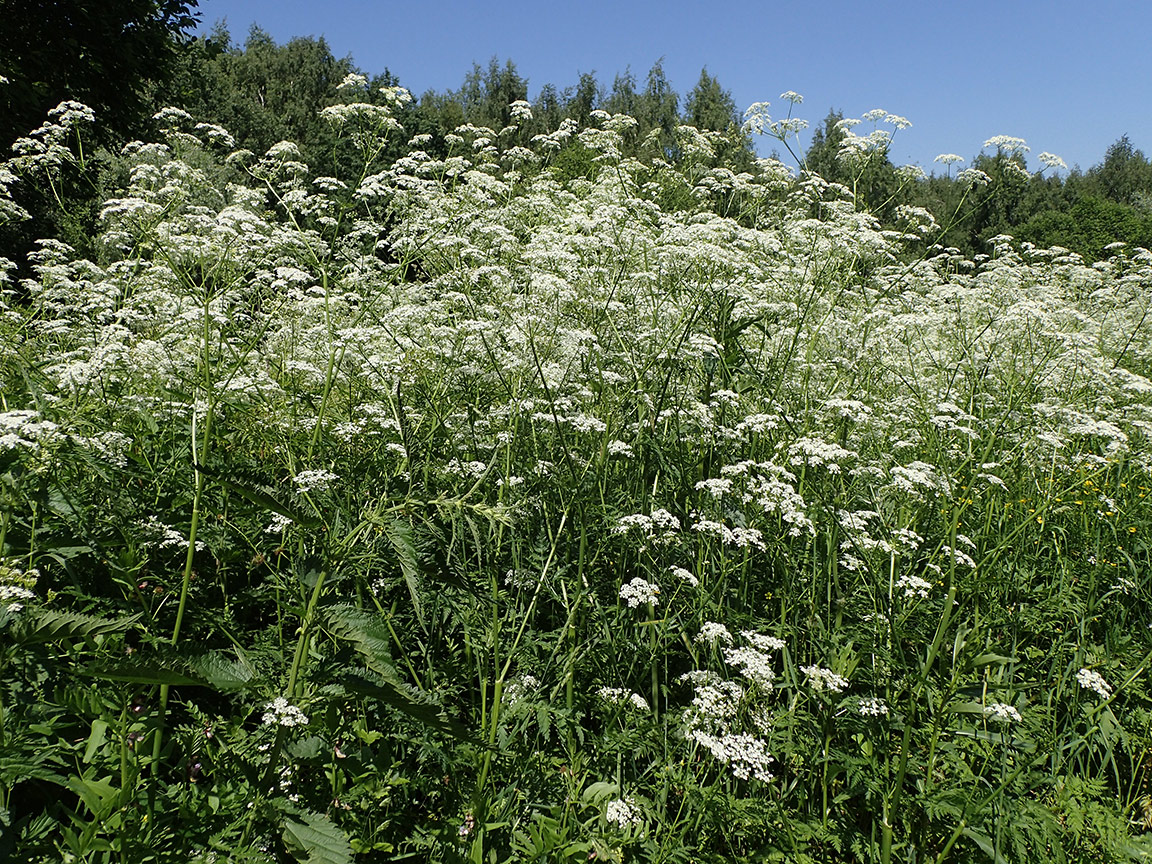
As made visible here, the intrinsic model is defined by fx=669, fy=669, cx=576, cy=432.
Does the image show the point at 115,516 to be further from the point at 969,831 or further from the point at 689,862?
the point at 969,831

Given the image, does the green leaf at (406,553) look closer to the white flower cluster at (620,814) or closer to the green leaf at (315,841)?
the green leaf at (315,841)

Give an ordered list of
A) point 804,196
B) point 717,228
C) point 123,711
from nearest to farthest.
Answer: point 123,711, point 717,228, point 804,196

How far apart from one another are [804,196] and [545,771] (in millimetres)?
6566

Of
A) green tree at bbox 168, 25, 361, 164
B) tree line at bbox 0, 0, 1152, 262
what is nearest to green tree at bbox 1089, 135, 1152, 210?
tree line at bbox 0, 0, 1152, 262

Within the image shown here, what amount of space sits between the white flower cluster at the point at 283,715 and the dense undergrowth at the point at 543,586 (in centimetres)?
1

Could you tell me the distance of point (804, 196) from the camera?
281 inches

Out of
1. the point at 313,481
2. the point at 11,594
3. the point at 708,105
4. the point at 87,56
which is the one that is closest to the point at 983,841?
the point at 313,481

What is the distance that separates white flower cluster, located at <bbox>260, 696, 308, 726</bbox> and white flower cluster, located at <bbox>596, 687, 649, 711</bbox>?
1.16 m

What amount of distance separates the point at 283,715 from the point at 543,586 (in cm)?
123

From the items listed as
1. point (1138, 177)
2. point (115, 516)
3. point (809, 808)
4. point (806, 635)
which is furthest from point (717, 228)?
point (1138, 177)

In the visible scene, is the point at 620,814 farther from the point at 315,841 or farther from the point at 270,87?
the point at 270,87

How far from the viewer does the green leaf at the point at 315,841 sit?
163cm

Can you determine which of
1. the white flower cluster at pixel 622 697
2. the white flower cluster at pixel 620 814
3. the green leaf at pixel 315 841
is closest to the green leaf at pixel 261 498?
the green leaf at pixel 315 841

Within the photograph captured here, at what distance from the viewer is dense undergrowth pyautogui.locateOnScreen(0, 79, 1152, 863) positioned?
6.40ft
